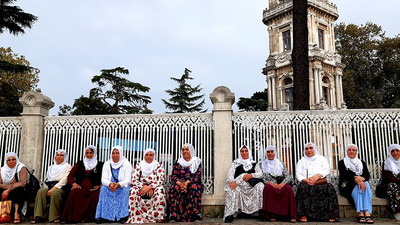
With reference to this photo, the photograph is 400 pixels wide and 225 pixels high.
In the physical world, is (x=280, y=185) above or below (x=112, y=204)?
above

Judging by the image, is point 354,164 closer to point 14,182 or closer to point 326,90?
point 14,182

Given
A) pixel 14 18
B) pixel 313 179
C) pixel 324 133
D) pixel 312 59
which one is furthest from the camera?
pixel 312 59

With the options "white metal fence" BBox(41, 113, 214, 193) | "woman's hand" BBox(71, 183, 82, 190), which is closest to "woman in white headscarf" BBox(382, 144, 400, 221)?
"white metal fence" BBox(41, 113, 214, 193)

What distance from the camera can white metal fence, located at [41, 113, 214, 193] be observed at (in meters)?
6.80

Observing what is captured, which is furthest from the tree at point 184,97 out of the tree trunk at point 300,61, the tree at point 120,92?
the tree trunk at point 300,61

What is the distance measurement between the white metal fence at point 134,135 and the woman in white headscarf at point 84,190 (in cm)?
64

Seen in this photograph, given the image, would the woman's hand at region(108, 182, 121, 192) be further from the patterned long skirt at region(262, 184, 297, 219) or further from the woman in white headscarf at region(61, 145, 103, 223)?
the patterned long skirt at region(262, 184, 297, 219)

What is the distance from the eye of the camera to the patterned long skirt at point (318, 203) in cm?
550

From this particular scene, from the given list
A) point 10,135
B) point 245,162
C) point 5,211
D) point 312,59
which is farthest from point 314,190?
point 312,59

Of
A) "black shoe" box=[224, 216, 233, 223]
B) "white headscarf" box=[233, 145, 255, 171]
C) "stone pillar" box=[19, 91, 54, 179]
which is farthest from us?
"stone pillar" box=[19, 91, 54, 179]

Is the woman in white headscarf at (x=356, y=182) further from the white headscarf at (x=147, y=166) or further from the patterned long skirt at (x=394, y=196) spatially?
the white headscarf at (x=147, y=166)

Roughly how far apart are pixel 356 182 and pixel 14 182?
20.6 feet

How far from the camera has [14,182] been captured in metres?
6.24

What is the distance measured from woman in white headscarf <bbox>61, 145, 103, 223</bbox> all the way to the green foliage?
25.2 metres
